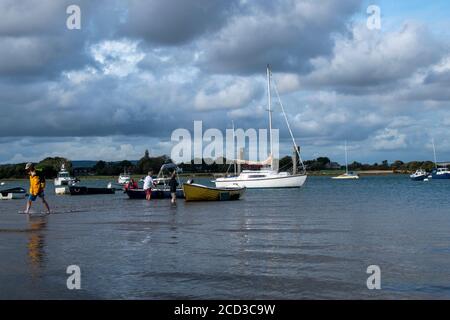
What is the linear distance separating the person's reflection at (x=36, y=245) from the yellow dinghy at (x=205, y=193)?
55.8 ft

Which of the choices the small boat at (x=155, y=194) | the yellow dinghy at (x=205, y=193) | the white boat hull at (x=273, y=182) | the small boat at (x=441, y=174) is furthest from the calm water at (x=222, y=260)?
the small boat at (x=441, y=174)

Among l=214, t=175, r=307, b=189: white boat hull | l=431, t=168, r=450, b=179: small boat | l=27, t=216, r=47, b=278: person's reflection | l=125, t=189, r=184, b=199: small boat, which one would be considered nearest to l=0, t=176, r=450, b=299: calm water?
l=27, t=216, r=47, b=278: person's reflection

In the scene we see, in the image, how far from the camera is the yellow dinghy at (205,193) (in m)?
38.7

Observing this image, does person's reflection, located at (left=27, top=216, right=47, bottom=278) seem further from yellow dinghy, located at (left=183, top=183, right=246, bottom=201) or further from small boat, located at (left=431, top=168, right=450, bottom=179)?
small boat, located at (left=431, top=168, right=450, bottom=179)

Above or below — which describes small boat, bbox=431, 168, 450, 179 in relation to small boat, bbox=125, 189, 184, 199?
above

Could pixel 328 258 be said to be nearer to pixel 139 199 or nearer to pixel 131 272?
pixel 131 272

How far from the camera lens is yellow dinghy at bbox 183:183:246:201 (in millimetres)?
38719

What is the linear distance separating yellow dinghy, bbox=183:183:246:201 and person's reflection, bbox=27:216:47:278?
1700 centimetres

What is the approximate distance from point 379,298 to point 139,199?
117 feet

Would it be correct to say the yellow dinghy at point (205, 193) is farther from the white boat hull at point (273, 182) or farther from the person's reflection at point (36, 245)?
the white boat hull at point (273, 182)

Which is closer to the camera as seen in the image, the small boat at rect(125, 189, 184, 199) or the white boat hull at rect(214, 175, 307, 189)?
the small boat at rect(125, 189, 184, 199)

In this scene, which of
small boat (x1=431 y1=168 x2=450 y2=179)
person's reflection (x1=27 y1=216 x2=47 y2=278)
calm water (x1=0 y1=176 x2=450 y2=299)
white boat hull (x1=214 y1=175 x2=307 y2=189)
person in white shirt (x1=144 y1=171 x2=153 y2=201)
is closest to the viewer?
calm water (x1=0 y1=176 x2=450 y2=299)

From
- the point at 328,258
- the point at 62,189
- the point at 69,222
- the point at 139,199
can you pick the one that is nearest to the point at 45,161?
the point at 62,189

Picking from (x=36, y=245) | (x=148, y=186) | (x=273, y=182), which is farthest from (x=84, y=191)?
(x=36, y=245)
